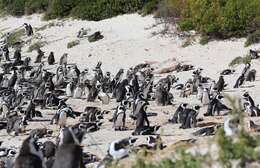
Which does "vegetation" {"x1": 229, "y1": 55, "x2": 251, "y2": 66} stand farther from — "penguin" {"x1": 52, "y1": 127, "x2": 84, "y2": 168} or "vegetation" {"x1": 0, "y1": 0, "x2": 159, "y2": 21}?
"penguin" {"x1": 52, "y1": 127, "x2": 84, "y2": 168}

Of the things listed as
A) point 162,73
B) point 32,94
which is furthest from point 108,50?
point 32,94

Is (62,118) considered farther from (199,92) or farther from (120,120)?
(199,92)

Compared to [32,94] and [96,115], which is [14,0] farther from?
[96,115]

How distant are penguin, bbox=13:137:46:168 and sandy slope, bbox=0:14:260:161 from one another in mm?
6559

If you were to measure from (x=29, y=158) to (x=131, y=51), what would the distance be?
21854 mm

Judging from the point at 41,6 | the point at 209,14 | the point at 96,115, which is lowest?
the point at 96,115

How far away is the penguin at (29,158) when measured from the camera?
8938 millimetres

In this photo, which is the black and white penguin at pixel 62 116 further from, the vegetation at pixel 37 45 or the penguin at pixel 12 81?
the vegetation at pixel 37 45

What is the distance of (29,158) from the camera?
9.04m

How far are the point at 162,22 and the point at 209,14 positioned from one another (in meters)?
4.18

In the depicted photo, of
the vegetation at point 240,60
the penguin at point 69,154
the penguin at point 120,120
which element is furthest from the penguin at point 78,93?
the penguin at point 69,154

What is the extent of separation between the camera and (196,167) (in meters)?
5.27

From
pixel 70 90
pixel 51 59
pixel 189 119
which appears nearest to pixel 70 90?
pixel 70 90

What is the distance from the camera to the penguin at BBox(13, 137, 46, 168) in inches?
352
